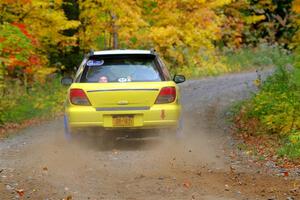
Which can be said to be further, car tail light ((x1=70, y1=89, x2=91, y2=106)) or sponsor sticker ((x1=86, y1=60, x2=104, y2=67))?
sponsor sticker ((x1=86, y1=60, x2=104, y2=67))

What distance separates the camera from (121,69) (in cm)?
1125

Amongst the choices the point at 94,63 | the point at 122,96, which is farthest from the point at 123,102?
the point at 94,63

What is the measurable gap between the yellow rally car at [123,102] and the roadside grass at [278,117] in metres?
1.93

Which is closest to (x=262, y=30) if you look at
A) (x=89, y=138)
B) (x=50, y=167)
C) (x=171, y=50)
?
(x=171, y=50)

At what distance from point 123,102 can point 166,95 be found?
750mm

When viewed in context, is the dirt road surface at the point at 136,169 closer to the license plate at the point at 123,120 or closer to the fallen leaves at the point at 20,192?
the fallen leaves at the point at 20,192

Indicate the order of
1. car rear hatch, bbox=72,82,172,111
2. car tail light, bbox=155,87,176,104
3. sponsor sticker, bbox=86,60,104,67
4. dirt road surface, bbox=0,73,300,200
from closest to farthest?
dirt road surface, bbox=0,73,300,200 → car rear hatch, bbox=72,82,172,111 → car tail light, bbox=155,87,176,104 → sponsor sticker, bbox=86,60,104,67

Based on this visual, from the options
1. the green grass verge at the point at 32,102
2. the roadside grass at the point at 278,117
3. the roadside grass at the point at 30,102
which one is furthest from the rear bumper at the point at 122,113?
the green grass verge at the point at 32,102

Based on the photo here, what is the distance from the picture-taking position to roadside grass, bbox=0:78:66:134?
1819 centimetres

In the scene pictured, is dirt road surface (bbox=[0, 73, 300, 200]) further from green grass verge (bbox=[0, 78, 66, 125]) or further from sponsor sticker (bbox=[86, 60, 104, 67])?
green grass verge (bbox=[0, 78, 66, 125])

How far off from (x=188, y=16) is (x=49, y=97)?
7476mm

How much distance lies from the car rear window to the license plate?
69cm

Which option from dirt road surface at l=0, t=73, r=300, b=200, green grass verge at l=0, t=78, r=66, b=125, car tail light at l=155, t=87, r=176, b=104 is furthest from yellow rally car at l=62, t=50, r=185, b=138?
green grass verge at l=0, t=78, r=66, b=125

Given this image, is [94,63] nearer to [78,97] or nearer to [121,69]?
[121,69]
